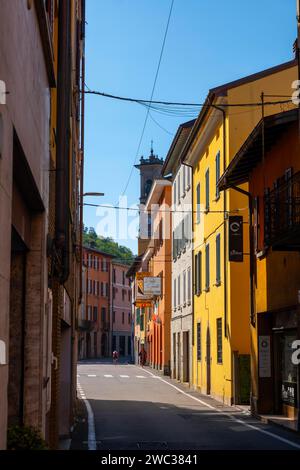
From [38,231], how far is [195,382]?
26.9 meters

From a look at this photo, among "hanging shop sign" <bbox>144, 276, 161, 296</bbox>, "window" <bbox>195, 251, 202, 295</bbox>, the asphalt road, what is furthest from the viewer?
"hanging shop sign" <bbox>144, 276, 161, 296</bbox>

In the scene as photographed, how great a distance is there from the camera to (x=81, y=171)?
26.5m

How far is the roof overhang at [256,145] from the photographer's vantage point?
63.6ft

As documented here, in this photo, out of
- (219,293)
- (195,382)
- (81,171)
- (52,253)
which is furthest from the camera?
(195,382)

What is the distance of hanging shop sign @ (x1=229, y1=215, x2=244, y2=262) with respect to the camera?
2455 centimetres

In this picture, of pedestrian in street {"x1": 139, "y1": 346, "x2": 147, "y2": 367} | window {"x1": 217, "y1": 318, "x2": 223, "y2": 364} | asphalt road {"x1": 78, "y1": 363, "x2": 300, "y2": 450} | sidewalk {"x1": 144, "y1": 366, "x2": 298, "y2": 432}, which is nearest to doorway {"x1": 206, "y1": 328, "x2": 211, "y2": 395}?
sidewalk {"x1": 144, "y1": 366, "x2": 298, "y2": 432}

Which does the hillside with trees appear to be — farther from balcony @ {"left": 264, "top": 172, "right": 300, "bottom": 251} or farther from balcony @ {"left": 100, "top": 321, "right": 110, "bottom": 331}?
balcony @ {"left": 264, "top": 172, "right": 300, "bottom": 251}

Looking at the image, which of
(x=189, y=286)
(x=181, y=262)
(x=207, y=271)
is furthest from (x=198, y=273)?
(x=181, y=262)

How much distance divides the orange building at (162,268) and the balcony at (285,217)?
2670cm

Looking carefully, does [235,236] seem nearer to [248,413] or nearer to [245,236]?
[245,236]

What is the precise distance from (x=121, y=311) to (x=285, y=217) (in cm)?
8939

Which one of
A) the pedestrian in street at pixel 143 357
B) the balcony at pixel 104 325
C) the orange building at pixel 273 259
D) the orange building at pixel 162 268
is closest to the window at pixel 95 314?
the balcony at pixel 104 325
